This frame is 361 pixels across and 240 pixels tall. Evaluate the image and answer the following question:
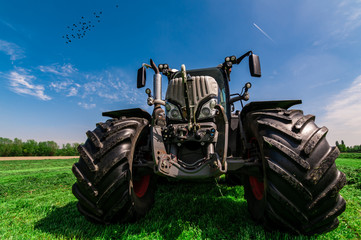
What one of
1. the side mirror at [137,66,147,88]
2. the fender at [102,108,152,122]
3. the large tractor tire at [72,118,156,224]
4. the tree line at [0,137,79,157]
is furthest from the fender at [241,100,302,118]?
the tree line at [0,137,79,157]

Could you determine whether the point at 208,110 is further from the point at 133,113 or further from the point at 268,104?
the point at 133,113

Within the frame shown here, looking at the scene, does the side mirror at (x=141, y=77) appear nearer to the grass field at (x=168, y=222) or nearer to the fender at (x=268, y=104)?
the fender at (x=268, y=104)

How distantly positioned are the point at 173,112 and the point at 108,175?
115 cm

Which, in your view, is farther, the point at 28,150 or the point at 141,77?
the point at 28,150

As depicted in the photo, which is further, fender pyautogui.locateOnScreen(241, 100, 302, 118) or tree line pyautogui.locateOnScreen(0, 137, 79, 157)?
tree line pyautogui.locateOnScreen(0, 137, 79, 157)

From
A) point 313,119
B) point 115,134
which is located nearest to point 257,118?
point 313,119

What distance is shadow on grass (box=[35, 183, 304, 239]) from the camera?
1.96 metres

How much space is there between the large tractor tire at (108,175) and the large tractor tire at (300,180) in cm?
135

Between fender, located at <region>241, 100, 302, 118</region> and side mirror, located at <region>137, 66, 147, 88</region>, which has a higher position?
side mirror, located at <region>137, 66, 147, 88</region>

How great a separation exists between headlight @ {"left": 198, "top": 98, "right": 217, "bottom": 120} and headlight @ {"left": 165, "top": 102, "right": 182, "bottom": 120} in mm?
291

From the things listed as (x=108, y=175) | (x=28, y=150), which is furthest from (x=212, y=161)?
(x=28, y=150)

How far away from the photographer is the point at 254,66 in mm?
2873

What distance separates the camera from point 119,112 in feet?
8.82

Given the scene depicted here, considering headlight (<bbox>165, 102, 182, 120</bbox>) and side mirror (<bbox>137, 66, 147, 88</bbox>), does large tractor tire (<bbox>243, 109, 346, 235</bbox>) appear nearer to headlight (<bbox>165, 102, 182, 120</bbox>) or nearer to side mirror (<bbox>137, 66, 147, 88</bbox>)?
headlight (<bbox>165, 102, 182, 120</bbox>)
